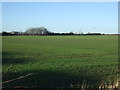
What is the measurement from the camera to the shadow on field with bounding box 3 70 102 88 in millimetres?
8927

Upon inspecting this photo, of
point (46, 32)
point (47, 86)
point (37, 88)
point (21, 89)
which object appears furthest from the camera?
point (46, 32)

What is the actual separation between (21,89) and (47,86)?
2.60m

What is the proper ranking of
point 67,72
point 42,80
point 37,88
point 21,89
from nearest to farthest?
point 21,89, point 37,88, point 42,80, point 67,72

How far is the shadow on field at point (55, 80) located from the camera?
8927 mm

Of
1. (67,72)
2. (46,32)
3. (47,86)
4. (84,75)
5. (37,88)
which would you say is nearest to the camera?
(37,88)

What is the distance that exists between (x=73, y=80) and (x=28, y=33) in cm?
11654

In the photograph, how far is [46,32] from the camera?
4764 inches

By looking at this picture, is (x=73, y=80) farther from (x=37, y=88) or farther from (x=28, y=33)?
(x=28, y=33)

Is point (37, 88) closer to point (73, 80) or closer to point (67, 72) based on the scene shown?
point (73, 80)

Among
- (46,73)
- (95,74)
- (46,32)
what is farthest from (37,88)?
(46,32)

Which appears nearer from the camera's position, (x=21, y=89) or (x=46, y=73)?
(x=21, y=89)

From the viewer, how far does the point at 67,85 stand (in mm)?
8961

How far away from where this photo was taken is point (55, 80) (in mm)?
9844

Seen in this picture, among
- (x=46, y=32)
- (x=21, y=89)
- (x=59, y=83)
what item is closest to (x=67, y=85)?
(x=59, y=83)
